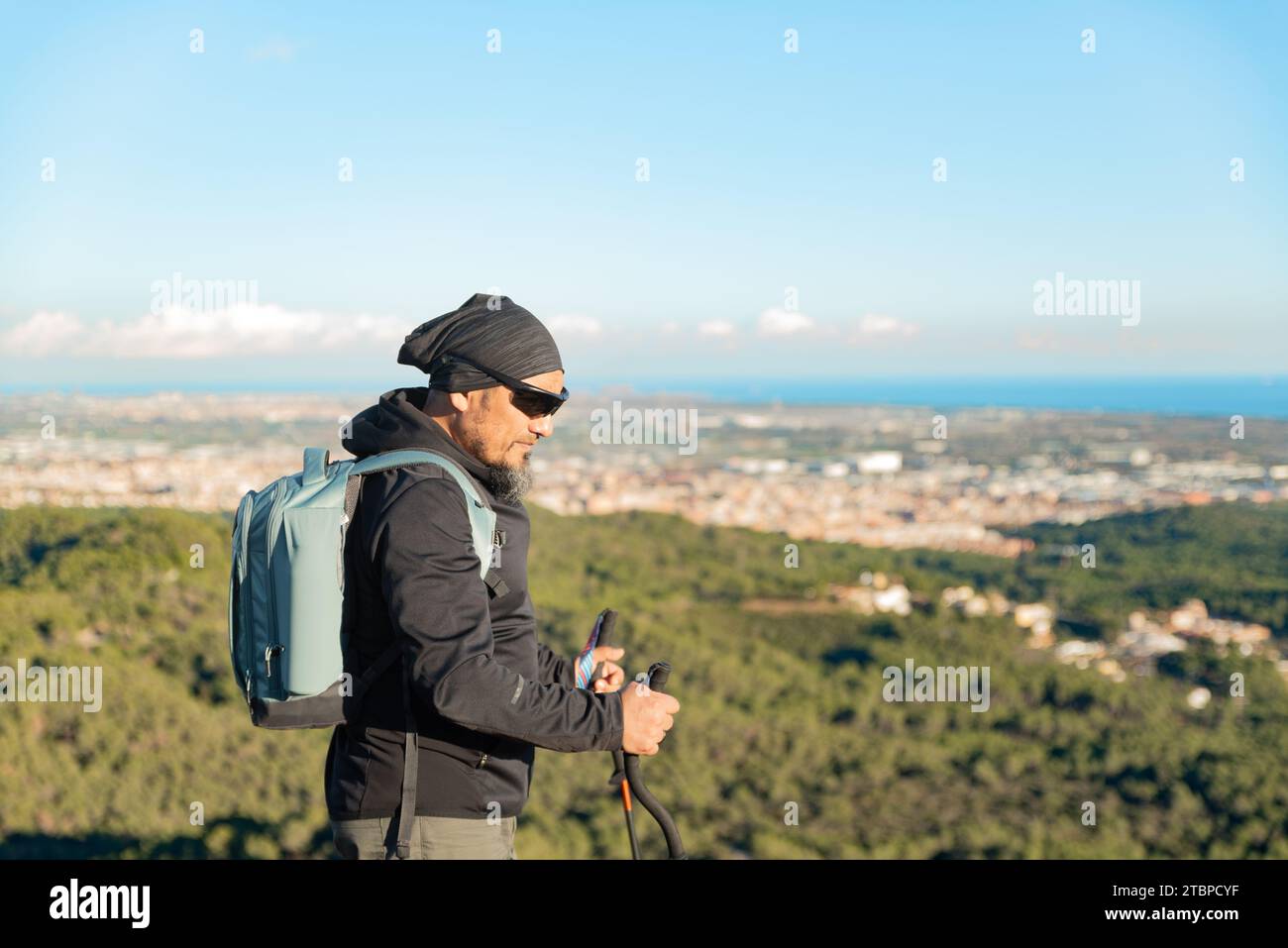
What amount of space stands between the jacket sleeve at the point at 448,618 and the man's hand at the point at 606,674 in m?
0.45

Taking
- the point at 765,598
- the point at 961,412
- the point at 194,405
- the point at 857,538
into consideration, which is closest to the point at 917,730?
the point at 765,598

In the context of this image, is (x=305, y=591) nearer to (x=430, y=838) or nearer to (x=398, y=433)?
(x=398, y=433)

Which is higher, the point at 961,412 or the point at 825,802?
the point at 961,412

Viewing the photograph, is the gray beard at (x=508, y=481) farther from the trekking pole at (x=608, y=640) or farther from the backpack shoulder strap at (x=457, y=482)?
the trekking pole at (x=608, y=640)

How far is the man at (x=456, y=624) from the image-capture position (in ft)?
6.54

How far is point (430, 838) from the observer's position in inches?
87.1

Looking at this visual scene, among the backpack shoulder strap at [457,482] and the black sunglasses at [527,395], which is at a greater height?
the black sunglasses at [527,395]

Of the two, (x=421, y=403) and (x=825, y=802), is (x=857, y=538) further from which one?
(x=421, y=403)

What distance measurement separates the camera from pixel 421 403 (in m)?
2.37

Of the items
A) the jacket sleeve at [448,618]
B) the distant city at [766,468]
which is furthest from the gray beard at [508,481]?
the distant city at [766,468]

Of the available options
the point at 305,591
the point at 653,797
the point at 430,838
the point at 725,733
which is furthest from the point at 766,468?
the point at 305,591

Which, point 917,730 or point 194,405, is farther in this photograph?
point 194,405

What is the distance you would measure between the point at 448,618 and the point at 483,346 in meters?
0.58
